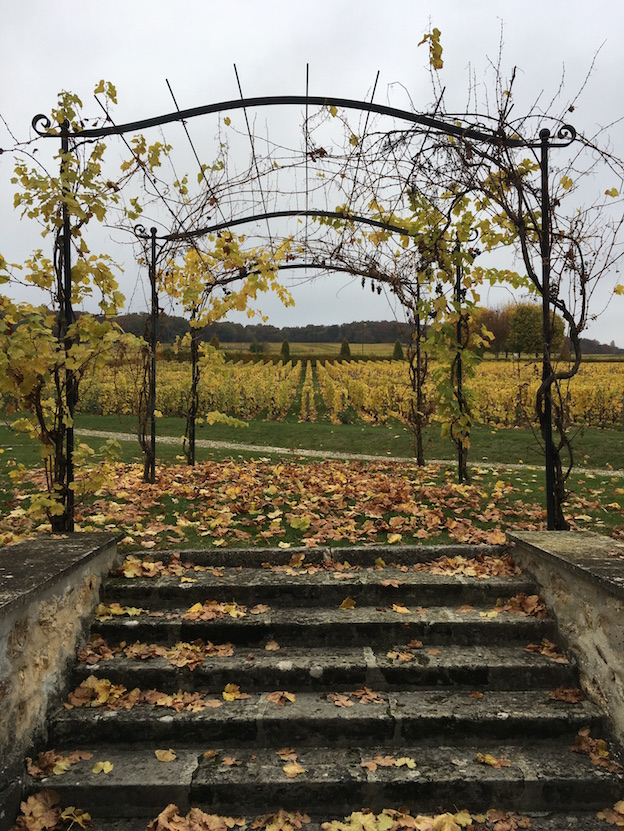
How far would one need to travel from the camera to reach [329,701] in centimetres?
296

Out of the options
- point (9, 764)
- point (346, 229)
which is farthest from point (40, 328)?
point (346, 229)

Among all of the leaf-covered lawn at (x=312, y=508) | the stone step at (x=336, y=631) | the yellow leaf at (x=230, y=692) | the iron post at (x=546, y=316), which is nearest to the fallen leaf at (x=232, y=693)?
the yellow leaf at (x=230, y=692)

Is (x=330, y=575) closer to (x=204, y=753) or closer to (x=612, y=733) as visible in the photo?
(x=204, y=753)

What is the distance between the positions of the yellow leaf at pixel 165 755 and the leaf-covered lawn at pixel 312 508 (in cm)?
180

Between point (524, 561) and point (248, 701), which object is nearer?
point (248, 701)

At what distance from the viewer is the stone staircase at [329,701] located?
2.51 metres

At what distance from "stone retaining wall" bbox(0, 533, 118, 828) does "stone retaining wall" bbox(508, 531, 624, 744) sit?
107 inches

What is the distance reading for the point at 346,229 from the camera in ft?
23.4

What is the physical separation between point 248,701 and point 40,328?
8.22 ft

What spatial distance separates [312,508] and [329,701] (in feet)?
8.36

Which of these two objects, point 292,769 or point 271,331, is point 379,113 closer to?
point 292,769

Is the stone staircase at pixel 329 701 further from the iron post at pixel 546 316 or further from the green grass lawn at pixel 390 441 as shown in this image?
the green grass lawn at pixel 390 441

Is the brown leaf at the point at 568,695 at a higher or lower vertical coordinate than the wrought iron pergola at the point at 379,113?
lower

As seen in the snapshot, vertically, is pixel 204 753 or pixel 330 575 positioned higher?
pixel 330 575
